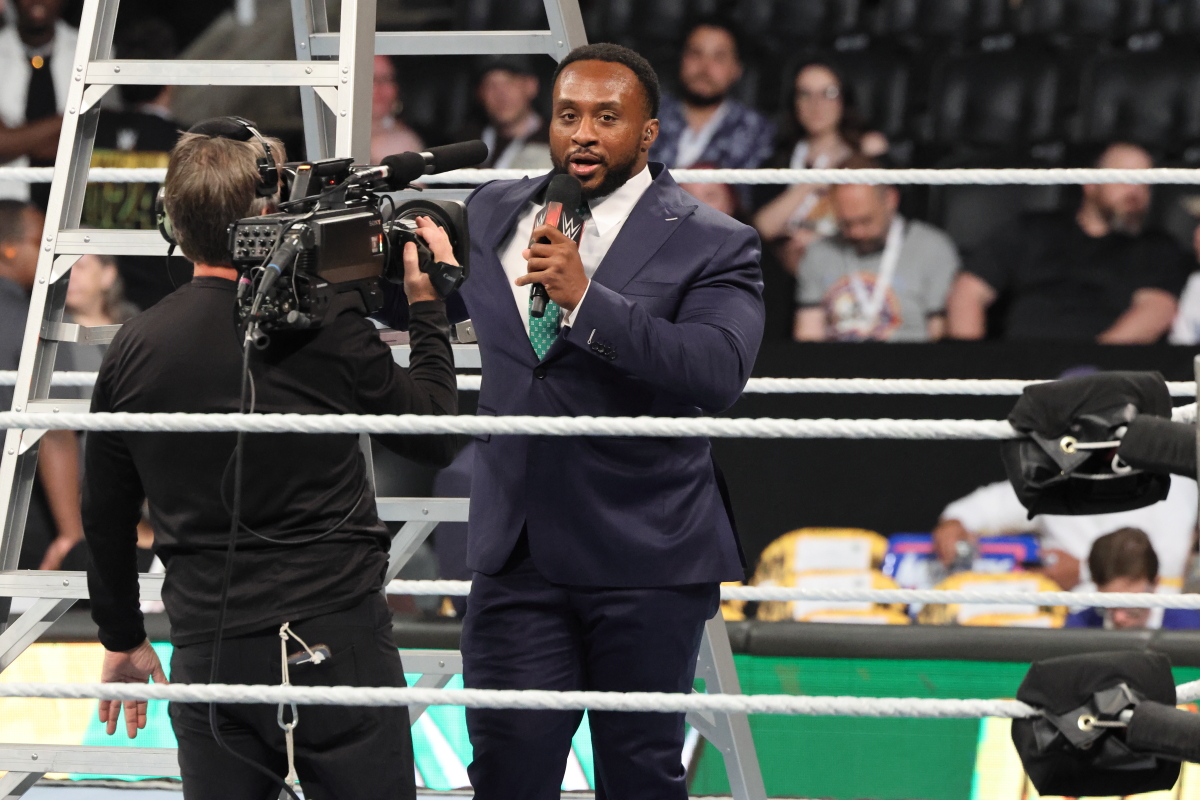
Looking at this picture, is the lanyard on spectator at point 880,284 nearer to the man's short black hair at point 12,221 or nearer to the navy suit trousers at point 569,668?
the navy suit trousers at point 569,668

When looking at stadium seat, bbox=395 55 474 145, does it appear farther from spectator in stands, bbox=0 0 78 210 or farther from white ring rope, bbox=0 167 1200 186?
white ring rope, bbox=0 167 1200 186

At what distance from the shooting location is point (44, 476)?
12.3 ft

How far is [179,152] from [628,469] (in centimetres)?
62

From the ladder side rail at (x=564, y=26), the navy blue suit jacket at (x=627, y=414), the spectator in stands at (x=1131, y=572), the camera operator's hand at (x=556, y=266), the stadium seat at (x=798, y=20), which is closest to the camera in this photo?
the camera operator's hand at (x=556, y=266)

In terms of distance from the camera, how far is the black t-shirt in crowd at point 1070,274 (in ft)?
12.1

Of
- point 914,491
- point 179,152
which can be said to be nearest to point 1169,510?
point 914,491

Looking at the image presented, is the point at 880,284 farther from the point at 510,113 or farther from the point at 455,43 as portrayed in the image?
the point at 455,43

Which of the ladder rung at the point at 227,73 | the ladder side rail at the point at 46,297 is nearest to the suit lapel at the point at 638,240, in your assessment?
the ladder rung at the point at 227,73

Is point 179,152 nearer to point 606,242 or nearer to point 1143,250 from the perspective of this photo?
point 606,242

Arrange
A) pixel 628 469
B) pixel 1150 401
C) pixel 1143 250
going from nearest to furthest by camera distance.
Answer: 1. pixel 1150 401
2. pixel 628 469
3. pixel 1143 250

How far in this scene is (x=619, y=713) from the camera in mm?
1635

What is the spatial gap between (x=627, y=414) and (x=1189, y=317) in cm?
253

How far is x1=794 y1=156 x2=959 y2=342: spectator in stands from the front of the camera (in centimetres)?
368

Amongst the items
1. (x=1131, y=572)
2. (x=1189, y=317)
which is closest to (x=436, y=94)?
(x=1189, y=317)
